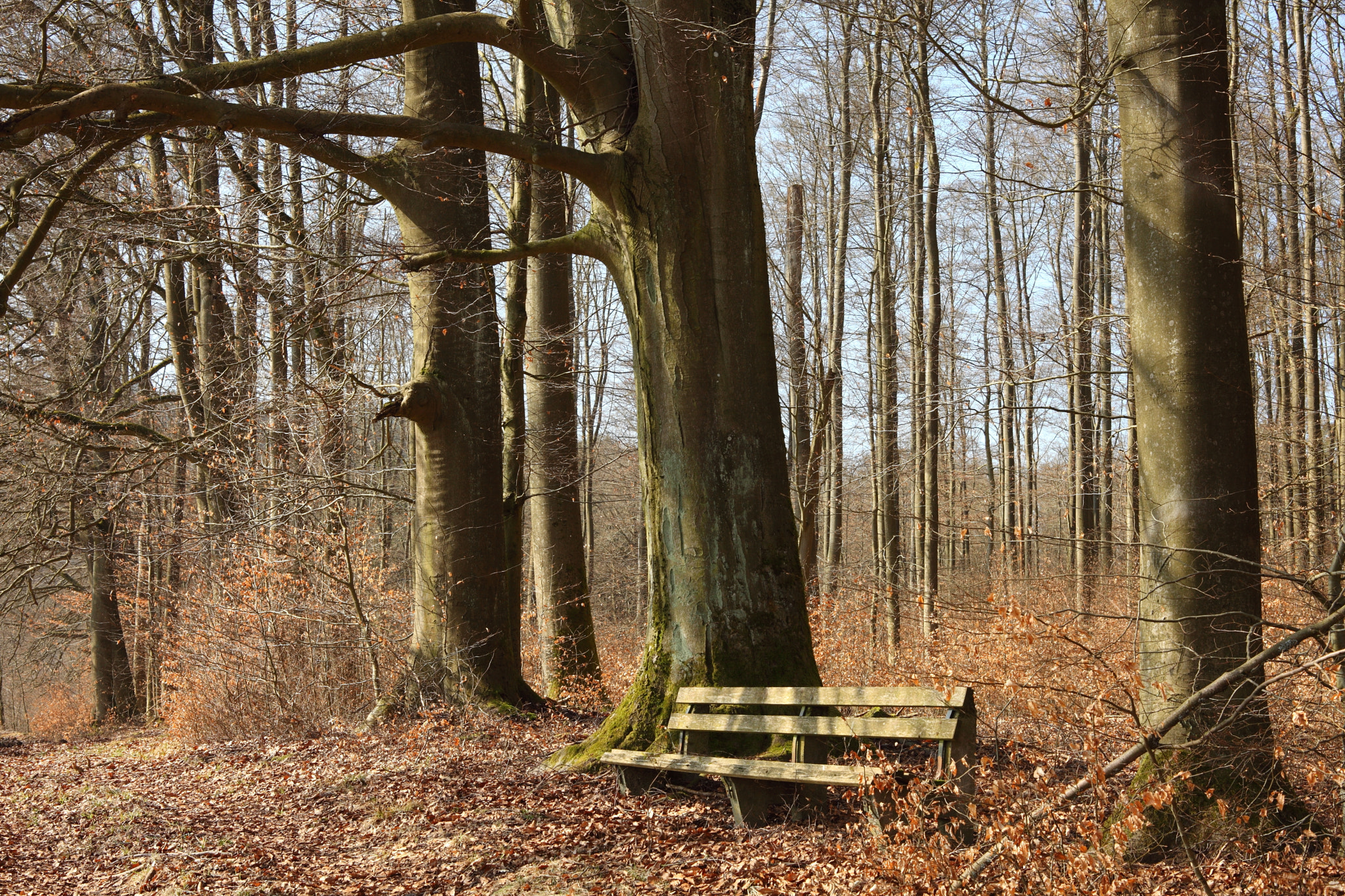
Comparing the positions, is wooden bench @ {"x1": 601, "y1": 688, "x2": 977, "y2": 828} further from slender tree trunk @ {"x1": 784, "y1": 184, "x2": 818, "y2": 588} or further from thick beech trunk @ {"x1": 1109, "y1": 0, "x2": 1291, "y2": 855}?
slender tree trunk @ {"x1": 784, "y1": 184, "x2": 818, "y2": 588}

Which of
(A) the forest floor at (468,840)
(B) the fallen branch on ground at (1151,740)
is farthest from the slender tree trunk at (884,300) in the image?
(B) the fallen branch on ground at (1151,740)

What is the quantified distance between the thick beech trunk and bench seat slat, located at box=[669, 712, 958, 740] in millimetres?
995

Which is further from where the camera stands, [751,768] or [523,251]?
[523,251]

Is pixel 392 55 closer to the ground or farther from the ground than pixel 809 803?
farther from the ground

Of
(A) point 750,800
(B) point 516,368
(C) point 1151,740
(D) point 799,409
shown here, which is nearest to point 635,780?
(A) point 750,800

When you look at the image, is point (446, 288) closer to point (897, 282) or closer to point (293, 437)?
point (293, 437)

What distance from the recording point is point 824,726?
5012mm

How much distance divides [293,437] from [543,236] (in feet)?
12.9

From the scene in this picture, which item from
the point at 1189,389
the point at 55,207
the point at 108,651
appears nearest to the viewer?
the point at 1189,389

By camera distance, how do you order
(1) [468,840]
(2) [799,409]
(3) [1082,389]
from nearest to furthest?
(1) [468,840] → (2) [799,409] → (3) [1082,389]

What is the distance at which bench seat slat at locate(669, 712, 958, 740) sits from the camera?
4.40 metres

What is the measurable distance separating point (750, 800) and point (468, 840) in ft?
5.47

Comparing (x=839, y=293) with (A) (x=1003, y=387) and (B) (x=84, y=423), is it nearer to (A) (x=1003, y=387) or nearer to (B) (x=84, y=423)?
(A) (x=1003, y=387)

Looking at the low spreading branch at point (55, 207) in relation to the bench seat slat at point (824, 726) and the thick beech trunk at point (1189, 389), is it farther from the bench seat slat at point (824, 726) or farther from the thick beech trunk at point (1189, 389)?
the thick beech trunk at point (1189, 389)
